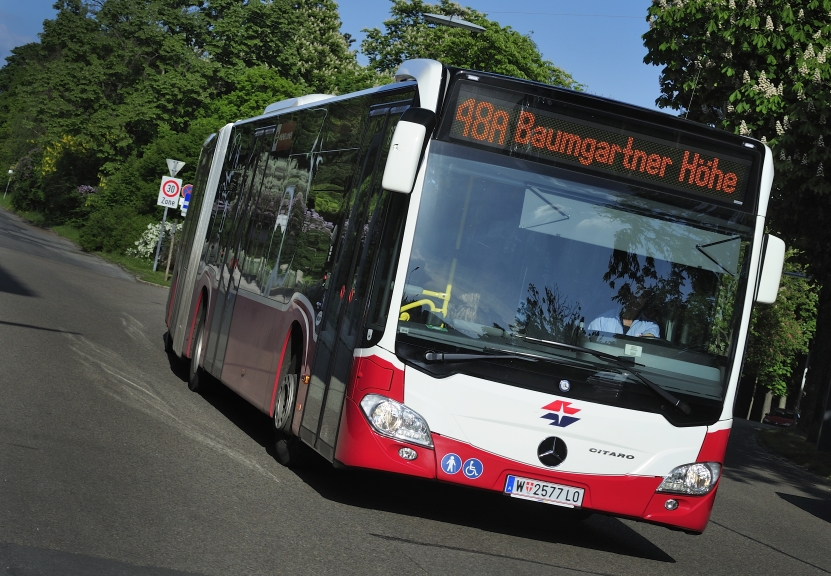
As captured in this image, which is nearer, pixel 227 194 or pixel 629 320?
pixel 629 320

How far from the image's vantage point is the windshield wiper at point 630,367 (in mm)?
7855

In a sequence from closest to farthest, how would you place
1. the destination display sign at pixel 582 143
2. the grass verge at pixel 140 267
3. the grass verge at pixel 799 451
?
the destination display sign at pixel 582 143
the grass verge at pixel 799 451
the grass verge at pixel 140 267

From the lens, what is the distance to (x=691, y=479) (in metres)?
8.16

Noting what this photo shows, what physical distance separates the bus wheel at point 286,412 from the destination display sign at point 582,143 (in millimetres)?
2665

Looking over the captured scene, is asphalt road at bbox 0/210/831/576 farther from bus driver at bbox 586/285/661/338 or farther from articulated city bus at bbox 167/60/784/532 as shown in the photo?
bus driver at bbox 586/285/661/338

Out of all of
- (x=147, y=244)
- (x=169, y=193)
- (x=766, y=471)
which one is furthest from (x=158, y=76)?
(x=766, y=471)

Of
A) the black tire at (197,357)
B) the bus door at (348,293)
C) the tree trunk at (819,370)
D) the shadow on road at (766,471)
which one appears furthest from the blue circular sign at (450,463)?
the tree trunk at (819,370)

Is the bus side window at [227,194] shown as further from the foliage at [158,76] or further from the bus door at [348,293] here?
the foliage at [158,76]

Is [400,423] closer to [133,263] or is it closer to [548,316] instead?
[548,316]

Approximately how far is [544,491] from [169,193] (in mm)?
31168

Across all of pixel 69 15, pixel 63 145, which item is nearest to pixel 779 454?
pixel 63 145

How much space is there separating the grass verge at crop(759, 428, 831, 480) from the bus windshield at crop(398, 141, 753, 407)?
14.1 m

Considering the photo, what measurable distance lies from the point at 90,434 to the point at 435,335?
3331 millimetres

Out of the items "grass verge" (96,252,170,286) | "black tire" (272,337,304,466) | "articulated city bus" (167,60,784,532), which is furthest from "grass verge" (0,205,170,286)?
"articulated city bus" (167,60,784,532)
